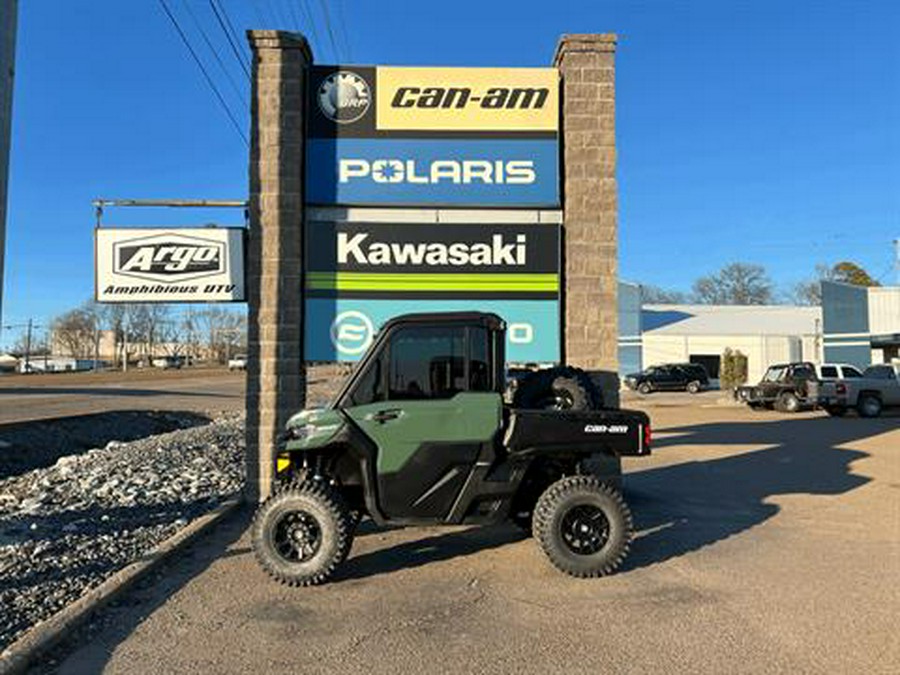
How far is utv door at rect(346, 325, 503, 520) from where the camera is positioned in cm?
614

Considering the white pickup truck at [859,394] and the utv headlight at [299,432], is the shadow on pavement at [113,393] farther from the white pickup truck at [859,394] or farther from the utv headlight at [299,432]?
the utv headlight at [299,432]

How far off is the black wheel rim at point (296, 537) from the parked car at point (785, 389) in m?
25.6

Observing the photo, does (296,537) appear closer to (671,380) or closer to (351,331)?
(351,331)

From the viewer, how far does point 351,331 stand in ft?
31.2

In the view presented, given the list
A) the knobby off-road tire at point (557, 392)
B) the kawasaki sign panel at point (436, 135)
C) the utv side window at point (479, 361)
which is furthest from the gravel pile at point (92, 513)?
the kawasaki sign panel at point (436, 135)

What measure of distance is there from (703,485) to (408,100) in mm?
7097

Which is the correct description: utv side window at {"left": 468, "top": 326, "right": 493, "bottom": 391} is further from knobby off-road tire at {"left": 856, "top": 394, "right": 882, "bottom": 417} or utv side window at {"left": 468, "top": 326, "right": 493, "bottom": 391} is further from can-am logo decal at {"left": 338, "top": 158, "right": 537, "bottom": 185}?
knobby off-road tire at {"left": 856, "top": 394, "right": 882, "bottom": 417}

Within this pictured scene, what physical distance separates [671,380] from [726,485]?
36.4 meters

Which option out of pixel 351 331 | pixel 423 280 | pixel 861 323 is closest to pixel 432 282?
pixel 423 280

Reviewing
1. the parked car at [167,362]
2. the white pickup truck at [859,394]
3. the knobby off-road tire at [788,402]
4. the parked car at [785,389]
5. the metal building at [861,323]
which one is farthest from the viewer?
the parked car at [167,362]

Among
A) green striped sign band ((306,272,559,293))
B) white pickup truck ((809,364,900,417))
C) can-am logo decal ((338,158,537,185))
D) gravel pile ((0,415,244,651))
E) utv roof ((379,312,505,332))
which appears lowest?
gravel pile ((0,415,244,651))

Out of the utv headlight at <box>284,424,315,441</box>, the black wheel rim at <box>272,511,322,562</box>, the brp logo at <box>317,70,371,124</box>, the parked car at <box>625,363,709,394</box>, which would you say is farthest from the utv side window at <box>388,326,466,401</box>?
the parked car at <box>625,363,709,394</box>

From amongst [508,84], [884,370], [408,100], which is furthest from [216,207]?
[884,370]

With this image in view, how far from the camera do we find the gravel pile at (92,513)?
18.9ft
